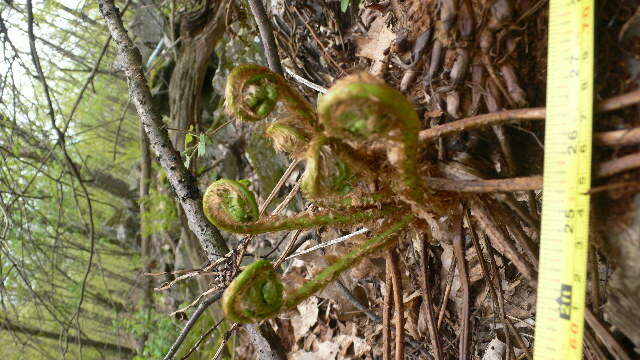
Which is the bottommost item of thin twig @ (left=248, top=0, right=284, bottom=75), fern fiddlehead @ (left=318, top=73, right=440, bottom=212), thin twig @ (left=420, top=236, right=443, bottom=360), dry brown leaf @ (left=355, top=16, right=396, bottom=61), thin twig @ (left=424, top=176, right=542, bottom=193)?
thin twig @ (left=420, top=236, right=443, bottom=360)

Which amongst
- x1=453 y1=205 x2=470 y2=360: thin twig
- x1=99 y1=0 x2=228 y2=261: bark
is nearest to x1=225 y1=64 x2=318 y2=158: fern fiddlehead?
x1=453 y1=205 x2=470 y2=360: thin twig

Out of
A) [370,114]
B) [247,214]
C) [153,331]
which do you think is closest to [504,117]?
[370,114]

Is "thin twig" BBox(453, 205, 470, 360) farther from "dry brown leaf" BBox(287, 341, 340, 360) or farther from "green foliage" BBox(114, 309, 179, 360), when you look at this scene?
"green foliage" BBox(114, 309, 179, 360)

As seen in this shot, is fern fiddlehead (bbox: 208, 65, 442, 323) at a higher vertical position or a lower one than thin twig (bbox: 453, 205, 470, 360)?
higher

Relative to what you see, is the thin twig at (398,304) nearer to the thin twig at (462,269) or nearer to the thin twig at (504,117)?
the thin twig at (462,269)

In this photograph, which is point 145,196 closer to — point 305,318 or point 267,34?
point 305,318

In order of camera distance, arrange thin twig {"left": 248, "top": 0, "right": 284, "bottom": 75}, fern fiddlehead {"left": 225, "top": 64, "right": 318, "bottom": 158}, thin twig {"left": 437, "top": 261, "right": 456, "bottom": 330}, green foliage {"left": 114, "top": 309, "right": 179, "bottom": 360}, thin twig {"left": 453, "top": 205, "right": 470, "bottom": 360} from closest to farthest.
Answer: fern fiddlehead {"left": 225, "top": 64, "right": 318, "bottom": 158}, thin twig {"left": 453, "top": 205, "right": 470, "bottom": 360}, thin twig {"left": 437, "top": 261, "right": 456, "bottom": 330}, thin twig {"left": 248, "top": 0, "right": 284, "bottom": 75}, green foliage {"left": 114, "top": 309, "right": 179, "bottom": 360}
